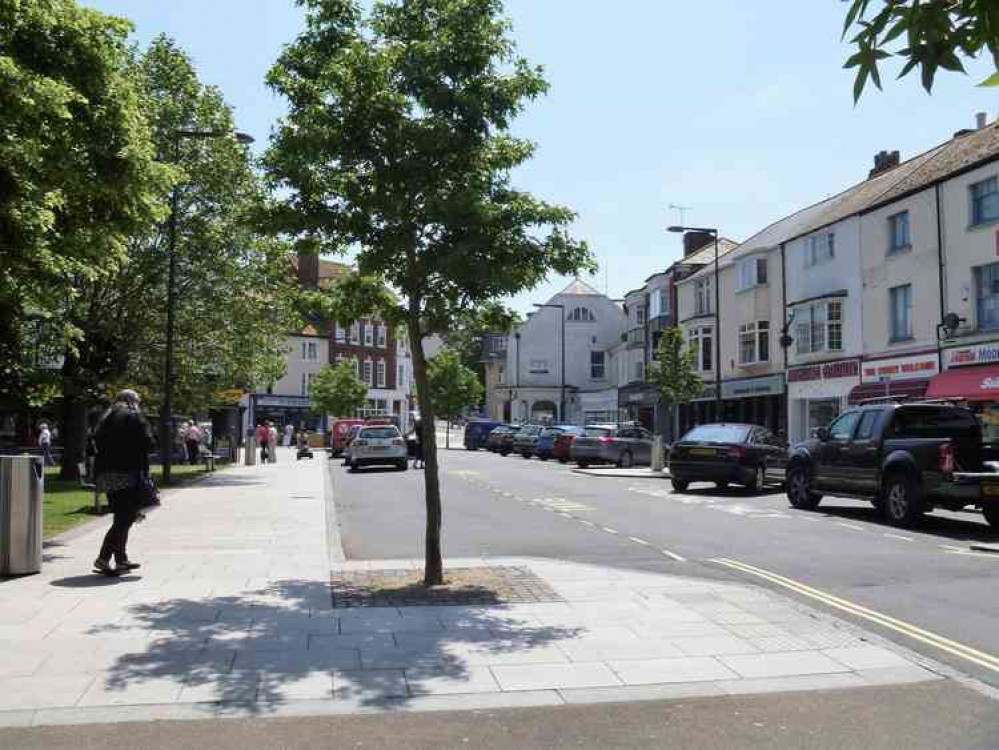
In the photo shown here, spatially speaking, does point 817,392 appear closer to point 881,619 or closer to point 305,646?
point 881,619

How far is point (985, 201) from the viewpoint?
26.2 m

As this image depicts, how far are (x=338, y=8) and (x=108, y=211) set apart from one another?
5474mm

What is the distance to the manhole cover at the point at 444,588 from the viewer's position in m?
8.11

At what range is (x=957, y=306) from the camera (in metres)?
26.9

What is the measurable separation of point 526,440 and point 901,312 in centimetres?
2003

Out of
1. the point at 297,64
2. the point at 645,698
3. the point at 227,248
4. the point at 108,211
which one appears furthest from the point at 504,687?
the point at 227,248

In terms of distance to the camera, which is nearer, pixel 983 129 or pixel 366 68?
pixel 366 68

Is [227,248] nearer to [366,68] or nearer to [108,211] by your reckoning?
[108,211]

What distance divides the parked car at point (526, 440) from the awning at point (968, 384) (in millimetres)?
20744

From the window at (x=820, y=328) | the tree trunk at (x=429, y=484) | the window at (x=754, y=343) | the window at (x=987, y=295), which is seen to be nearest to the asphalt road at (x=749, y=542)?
the tree trunk at (x=429, y=484)

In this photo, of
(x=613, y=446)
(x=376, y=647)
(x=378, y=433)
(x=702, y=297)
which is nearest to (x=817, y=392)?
(x=613, y=446)

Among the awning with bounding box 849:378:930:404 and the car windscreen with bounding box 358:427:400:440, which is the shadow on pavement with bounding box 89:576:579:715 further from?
the awning with bounding box 849:378:930:404

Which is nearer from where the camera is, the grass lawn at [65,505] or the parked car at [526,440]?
the grass lawn at [65,505]

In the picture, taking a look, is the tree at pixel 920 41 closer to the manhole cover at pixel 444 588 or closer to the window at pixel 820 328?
the manhole cover at pixel 444 588
